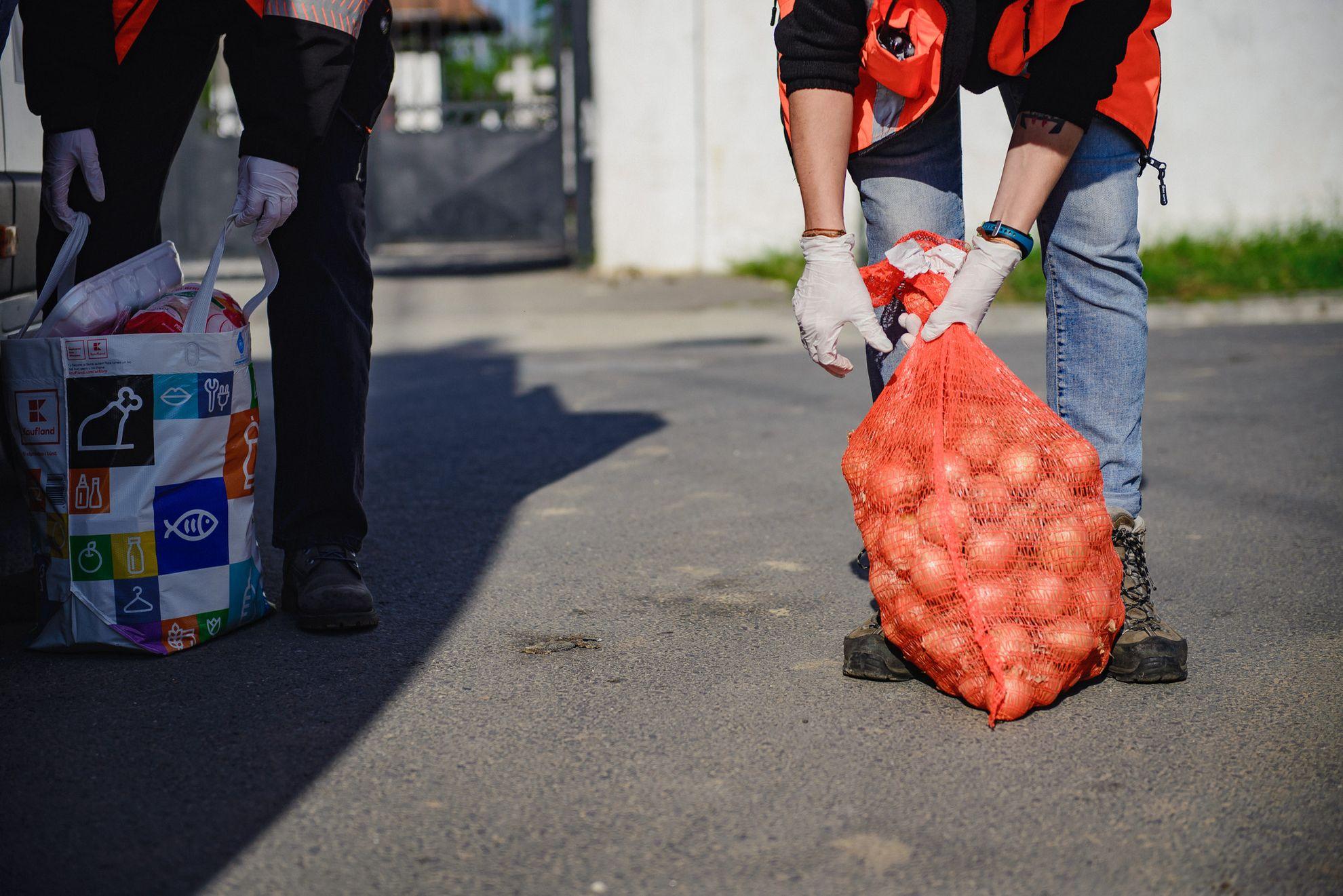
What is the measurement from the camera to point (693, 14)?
9.78 meters

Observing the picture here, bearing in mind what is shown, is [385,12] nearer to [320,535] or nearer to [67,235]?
[67,235]

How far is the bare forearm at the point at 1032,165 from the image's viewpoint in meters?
2.00

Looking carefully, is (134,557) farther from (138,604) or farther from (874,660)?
(874,660)

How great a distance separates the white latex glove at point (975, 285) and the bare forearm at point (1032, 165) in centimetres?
5

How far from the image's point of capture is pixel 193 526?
2.14 meters

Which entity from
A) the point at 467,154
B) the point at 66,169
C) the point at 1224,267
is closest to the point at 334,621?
the point at 66,169

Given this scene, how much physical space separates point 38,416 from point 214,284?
0.36 meters

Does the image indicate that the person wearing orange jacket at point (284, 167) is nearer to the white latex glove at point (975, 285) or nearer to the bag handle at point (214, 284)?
the bag handle at point (214, 284)

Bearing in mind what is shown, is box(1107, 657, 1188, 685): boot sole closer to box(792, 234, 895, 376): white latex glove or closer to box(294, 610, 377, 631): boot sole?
box(792, 234, 895, 376): white latex glove

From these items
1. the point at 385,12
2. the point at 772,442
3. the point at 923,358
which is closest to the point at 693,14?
the point at 772,442

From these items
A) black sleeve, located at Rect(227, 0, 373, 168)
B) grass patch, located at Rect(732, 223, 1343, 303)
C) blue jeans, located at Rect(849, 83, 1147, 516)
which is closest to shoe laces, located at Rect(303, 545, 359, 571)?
black sleeve, located at Rect(227, 0, 373, 168)

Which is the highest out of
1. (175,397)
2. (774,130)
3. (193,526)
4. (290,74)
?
(774,130)

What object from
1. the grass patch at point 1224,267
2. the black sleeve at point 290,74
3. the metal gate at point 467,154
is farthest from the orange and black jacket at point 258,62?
the metal gate at point 467,154

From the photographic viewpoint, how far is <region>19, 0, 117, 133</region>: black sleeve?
220 centimetres
